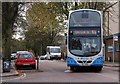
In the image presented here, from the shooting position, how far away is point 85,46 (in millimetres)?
25516

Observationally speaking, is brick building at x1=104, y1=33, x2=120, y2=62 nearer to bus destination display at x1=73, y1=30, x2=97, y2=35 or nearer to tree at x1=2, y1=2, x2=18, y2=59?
tree at x1=2, y1=2, x2=18, y2=59

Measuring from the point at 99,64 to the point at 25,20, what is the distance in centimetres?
1225

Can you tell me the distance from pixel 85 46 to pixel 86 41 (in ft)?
1.24

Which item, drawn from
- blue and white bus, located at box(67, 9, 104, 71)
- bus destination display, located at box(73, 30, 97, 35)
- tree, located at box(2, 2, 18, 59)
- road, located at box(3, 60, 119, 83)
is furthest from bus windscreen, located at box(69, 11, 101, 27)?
tree, located at box(2, 2, 18, 59)

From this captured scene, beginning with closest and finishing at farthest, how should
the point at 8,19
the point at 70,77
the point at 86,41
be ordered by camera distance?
the point at 70,77
the point at 86,41
the point at 8,19

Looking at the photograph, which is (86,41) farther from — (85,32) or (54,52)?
(54,52)

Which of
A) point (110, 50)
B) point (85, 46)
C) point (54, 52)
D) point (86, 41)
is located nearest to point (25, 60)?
point (85, 46)

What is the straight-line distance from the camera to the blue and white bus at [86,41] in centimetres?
2522

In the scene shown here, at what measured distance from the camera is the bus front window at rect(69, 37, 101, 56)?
83.1 ft

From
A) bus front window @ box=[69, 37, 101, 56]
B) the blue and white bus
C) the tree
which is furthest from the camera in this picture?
the tree

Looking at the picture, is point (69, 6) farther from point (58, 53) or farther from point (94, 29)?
point (94, 29)

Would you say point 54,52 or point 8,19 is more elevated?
point 8,19

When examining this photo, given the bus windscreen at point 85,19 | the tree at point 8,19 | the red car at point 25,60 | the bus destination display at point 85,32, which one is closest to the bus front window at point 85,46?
the bus destination display at point 85,32

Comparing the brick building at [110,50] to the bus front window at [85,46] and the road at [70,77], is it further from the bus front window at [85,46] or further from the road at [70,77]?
the bus front window at [85,46]
